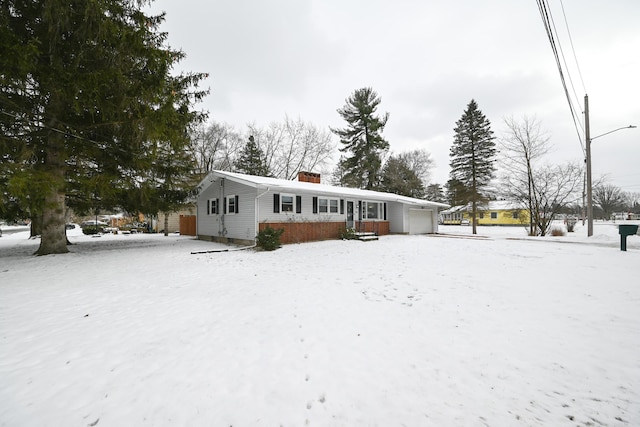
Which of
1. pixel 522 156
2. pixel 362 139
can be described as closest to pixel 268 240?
pixel 522 156

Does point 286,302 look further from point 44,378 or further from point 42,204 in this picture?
point 42,204

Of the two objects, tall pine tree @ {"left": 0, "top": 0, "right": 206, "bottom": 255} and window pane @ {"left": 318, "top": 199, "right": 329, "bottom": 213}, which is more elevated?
tall pine tree @ {"left": 0, "top": 0, "right": 206, "bottom": 255}

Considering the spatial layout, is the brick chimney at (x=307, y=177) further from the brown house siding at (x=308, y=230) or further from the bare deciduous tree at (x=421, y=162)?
the bare deciduous tree at (x=421, y=162)

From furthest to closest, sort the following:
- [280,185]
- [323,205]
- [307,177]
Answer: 1. [307,177]
2. [323,205]
3. [280,185]

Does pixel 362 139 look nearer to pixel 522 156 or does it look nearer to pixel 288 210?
pixel 522 156

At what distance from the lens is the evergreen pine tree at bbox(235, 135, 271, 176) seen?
29062 millimetres

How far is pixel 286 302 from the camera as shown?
483 cm

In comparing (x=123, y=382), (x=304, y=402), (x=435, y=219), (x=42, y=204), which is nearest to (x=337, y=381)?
(x=304, y=402)

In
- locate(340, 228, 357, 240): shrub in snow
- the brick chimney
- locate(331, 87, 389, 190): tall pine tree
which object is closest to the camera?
locate(340, 228, 357, 240): shrub in snow

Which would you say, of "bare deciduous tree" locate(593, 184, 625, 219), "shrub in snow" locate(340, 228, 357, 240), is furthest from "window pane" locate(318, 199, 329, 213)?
"bare deciduous tree" locate(593, 184, 625, 219)

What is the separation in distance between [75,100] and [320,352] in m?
10.5

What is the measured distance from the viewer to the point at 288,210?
567 inches

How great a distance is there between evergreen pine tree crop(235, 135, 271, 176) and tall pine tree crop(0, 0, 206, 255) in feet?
60.0

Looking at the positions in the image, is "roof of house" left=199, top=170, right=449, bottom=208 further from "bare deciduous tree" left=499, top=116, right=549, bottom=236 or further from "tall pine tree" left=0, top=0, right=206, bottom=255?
"bare deciduous tree" left=499, top=116, right=549, bottom=236
